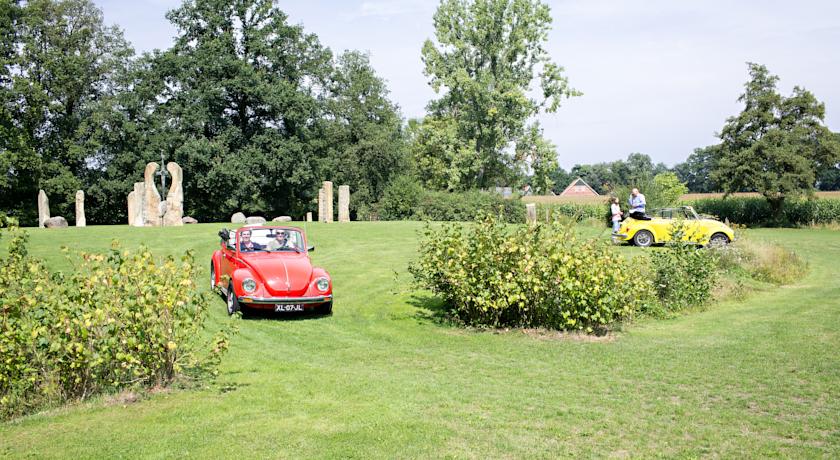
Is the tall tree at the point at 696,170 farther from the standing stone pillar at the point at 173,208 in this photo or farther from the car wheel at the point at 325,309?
the car wheel at the point at 325,309

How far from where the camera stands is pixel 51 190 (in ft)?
147

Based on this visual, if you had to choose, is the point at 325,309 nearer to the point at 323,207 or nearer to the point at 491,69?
the point at 323,207

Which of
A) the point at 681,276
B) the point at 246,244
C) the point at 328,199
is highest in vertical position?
the point at 328,199

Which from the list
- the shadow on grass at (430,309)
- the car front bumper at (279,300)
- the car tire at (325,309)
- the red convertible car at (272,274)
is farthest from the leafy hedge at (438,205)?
the car front bumper at (279,300)

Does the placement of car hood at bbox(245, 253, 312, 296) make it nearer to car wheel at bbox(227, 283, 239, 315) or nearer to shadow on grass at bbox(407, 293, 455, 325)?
car wheel at bbox(227, 283, 239, 315)

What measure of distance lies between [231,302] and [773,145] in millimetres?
44067

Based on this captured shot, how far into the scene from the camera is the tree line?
147 feet

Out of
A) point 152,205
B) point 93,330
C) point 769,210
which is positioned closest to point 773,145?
point 769,210

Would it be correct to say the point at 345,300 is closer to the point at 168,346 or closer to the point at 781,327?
the point at 168,346

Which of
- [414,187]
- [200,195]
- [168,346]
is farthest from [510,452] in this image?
[200,195]

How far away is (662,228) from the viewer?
2216cm

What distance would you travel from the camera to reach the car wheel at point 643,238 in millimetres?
22359

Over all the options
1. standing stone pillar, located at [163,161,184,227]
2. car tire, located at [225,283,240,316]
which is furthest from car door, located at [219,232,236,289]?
standing stone pillar, located at [163,161,184,227]

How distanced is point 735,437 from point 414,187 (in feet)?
126
